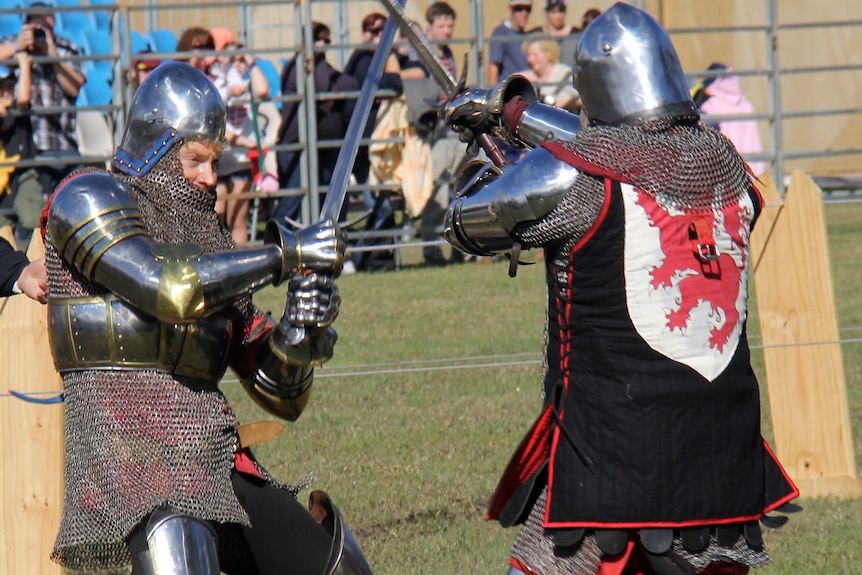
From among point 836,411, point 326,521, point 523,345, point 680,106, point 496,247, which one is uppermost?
point 680,106

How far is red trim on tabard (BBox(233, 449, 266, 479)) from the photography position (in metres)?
3.52

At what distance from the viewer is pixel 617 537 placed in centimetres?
316

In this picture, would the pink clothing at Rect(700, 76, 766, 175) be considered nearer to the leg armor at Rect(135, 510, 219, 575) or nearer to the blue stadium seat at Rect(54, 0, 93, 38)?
the blue stadium seat at Rect(54, 0, 93, 38)

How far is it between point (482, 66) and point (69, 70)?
11.1ft

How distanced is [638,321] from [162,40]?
1158cm

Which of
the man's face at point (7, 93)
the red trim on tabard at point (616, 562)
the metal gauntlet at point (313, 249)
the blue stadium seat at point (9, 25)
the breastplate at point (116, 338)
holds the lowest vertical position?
the man's face at point (7, 93)

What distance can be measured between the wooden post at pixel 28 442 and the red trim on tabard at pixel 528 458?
5.11ft

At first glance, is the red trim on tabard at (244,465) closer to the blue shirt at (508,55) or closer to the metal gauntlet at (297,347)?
the metal gauntlet at (297,347)

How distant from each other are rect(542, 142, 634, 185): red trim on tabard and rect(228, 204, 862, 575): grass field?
2.12 m

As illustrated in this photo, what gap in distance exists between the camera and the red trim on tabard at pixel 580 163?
3094 millimetres

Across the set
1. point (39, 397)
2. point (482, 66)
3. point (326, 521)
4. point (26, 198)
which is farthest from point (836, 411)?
point (26, 198)

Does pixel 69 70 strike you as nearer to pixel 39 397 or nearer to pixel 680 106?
pixel 39 397

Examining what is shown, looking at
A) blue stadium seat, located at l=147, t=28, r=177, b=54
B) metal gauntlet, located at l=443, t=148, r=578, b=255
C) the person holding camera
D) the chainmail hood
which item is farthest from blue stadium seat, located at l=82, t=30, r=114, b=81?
the chainmail hood

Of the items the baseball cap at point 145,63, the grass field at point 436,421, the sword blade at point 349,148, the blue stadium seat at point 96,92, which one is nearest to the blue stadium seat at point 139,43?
the blue stadium seat at point 96,92
